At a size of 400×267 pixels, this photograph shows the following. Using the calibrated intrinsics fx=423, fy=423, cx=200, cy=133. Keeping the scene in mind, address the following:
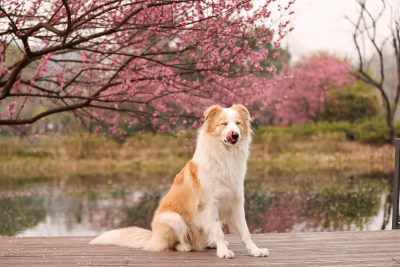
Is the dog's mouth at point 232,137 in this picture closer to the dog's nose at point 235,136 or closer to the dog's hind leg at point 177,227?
the dog's nose at point 235,136

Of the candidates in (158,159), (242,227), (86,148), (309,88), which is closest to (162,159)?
(158,159)

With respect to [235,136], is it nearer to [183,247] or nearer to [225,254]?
[225,254]

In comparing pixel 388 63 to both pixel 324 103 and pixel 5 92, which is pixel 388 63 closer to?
pixel 324 103

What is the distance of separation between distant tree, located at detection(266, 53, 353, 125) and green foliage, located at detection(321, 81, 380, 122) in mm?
1360

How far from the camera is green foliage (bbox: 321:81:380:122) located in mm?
15070

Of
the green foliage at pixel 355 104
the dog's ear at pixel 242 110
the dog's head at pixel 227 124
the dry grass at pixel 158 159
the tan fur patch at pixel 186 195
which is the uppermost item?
the green foliage at pixel 355 104

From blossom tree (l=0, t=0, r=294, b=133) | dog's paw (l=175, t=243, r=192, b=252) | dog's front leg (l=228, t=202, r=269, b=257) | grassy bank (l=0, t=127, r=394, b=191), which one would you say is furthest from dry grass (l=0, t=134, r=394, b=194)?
dog's front leg (l=228, t=202, r=269, b=257)

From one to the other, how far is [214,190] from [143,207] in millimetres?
6265

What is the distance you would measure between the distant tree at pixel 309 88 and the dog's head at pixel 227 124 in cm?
1436

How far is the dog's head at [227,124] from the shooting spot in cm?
264

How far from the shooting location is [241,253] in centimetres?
290

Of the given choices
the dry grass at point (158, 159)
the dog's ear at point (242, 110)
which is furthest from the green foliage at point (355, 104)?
the dog's ear at point (242, 110)

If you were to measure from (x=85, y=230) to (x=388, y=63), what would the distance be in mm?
13232

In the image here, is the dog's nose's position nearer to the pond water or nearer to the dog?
the dog
